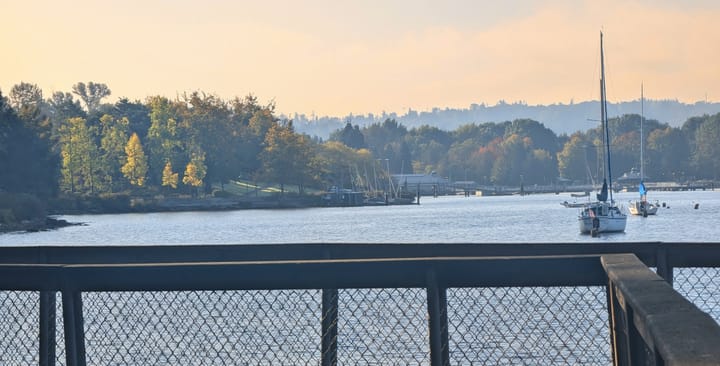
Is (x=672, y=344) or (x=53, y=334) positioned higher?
(x=672, y=344)

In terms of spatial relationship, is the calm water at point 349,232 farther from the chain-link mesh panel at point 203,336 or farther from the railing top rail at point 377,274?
the railing top rail at point 377,274

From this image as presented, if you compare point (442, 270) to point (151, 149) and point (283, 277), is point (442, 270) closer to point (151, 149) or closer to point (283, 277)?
point (283, 277)

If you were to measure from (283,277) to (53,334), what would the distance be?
228 cm

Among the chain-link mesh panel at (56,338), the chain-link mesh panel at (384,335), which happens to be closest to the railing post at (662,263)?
the chain-link mesh panel at (384,335)

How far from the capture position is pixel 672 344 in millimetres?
3918

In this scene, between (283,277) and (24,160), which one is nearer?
(283,277)

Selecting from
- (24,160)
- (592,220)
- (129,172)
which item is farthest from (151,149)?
(592,220)

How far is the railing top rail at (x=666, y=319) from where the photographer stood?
3768 mm

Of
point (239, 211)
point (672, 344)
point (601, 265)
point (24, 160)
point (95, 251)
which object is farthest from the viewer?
point (239, 211)

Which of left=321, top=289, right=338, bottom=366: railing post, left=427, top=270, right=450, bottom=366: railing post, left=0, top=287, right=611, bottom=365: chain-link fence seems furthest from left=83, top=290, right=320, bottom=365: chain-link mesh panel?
left=427, top=270, right=450, bottom=366: railing post

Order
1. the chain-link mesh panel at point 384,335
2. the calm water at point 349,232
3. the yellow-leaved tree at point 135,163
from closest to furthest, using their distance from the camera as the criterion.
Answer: the chain-link mesh panel at point 384,335, the calm water at point 349,232, the yellow-leaved tree at point 135,163

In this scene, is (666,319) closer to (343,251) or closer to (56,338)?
(343,251)

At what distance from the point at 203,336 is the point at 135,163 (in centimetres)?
15493

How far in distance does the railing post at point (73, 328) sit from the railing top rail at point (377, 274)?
0.55 meters
